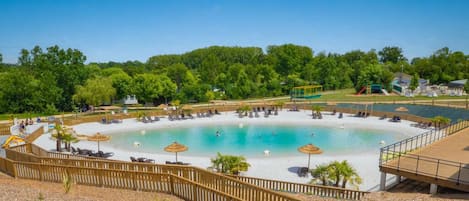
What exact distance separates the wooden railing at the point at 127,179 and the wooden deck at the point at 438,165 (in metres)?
6.67

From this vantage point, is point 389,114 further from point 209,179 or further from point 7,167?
point 7,167

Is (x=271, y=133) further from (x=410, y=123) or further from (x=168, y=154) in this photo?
(x=410, y=123)

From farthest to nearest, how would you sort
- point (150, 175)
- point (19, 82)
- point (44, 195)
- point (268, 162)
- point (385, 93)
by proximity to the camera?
point (385, 93) < point (19, 82) < point (268, 162) < point (150, 175) < point (44, 195)

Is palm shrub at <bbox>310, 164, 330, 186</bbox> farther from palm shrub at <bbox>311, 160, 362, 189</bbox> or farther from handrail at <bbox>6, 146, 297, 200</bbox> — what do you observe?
handrail at <bbox>6, 146, 297, 200</bbox>

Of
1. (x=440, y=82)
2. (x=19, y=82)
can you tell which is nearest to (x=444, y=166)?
(x=19, y=82)

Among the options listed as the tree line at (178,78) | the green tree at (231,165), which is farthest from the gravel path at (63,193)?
the tree line at (178,78)

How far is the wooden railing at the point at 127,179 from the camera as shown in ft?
30.2

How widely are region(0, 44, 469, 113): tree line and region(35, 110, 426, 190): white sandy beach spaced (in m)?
10.8

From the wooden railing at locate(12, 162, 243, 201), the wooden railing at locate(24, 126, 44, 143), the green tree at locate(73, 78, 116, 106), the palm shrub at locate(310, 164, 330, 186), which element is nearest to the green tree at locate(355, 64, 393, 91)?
the green tree at locate(73, 78, 116, 106)

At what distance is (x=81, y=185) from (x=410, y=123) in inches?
1077

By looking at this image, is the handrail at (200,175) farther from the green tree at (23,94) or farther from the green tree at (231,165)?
the green tree at (23,94)

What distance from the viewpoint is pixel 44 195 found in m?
9.35

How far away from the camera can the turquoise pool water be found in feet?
66.4

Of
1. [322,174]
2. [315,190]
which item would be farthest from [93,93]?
[315,190]
